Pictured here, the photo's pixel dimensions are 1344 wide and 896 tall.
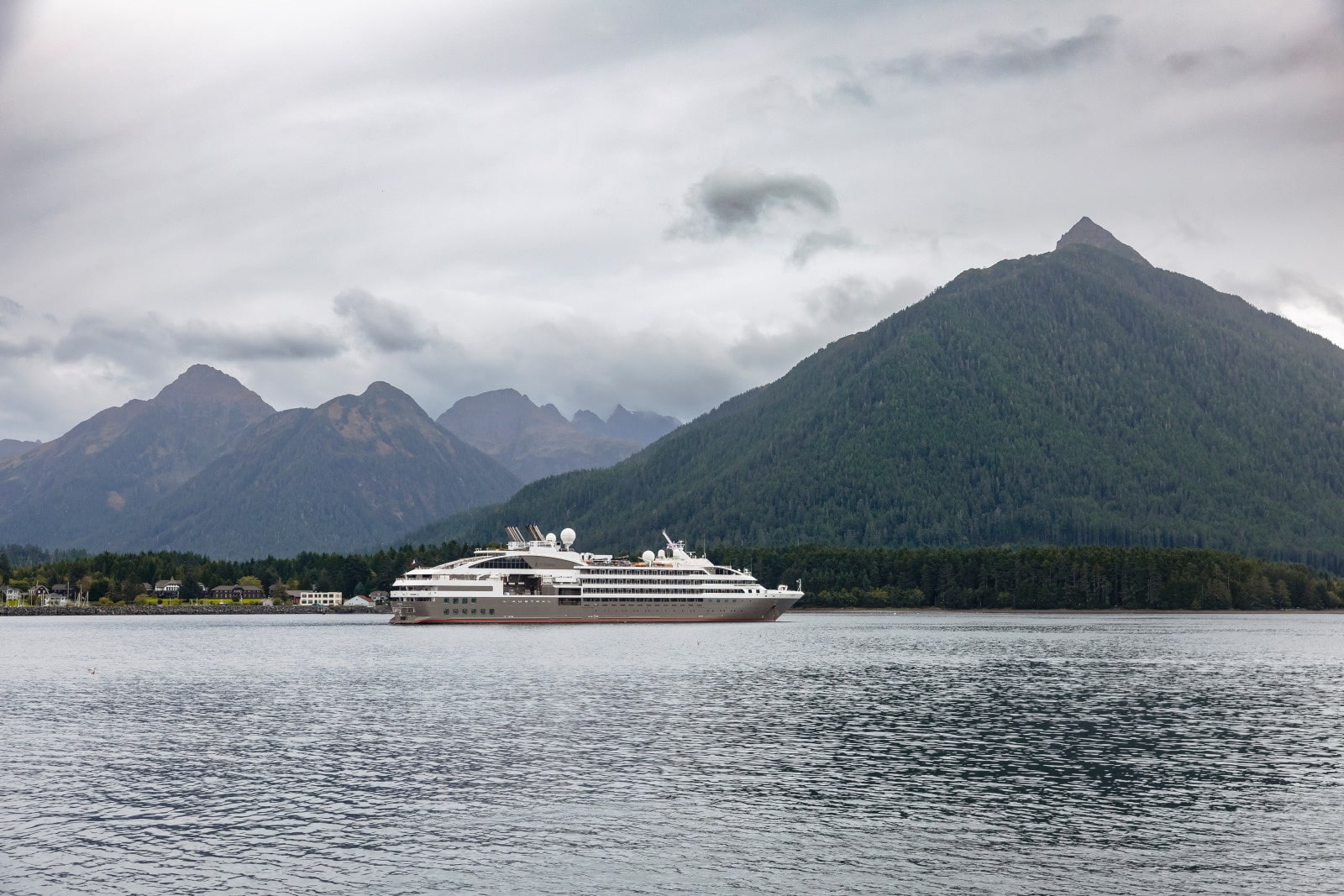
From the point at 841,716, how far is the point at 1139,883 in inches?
1528

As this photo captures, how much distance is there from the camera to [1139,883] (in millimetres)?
38094

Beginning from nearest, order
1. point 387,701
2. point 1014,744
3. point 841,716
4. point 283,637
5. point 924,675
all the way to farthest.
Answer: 1. point 1014,744
2. point 841,716
3. point 387,701
4. point 924,675
5. point 283,637

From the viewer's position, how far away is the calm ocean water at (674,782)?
3994 cm

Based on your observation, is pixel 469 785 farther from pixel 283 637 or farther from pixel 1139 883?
pixel 283 637

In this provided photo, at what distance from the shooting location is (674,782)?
54375 millimetres

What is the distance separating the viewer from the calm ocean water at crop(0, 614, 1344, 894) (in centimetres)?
3994

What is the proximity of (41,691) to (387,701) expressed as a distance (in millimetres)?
30805

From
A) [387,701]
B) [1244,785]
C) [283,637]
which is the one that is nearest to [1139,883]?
[1244,785]

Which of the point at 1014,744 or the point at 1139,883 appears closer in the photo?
the point at 1139,883

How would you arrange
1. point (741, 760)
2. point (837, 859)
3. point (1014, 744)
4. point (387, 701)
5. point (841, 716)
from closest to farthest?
point (837, 859), point (741, 760), point (1014, 744), point (841, 716), point (387, 701)

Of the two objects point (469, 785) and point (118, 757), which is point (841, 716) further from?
point (118, 757)

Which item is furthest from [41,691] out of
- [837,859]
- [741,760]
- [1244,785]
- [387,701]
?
[1244,785]

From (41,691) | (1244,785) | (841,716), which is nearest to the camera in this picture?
(1244,785)

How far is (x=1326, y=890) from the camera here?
122 feet
